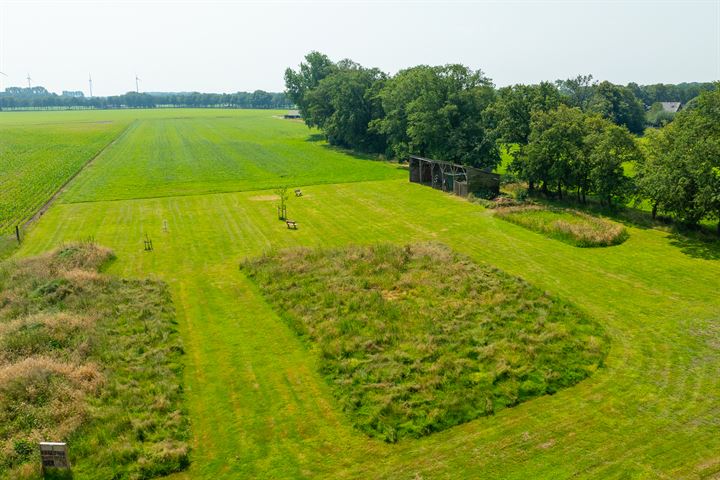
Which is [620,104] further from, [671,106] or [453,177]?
[453,177]

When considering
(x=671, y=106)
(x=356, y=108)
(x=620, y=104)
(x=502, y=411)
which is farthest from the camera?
(x=671, y=106)

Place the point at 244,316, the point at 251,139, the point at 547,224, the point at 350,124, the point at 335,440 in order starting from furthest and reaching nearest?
1. the point at 251,139
2. the point at 350,124
3. the point at 547,224
4. the point at 244,316
5. the point at 335,440

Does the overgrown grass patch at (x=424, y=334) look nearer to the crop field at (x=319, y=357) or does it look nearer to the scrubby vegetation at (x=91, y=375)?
the crop field at (x=319, y=357)

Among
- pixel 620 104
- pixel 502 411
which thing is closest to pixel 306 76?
pixel 620 104

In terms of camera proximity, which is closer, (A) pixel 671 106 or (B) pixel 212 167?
(B) pixel 212 167

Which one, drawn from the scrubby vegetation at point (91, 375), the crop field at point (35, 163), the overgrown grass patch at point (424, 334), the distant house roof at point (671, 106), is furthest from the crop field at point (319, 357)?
the distant house roof at point (671, 106)

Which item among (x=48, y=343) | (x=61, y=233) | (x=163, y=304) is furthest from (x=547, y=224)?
(x=61, y=233)

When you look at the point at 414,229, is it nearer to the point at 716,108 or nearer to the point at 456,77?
the point at 716,108
